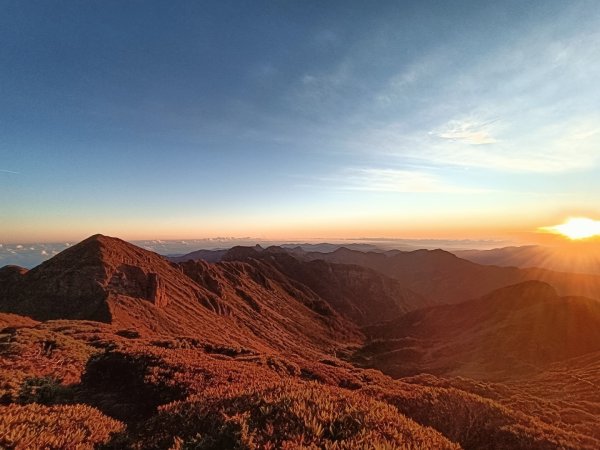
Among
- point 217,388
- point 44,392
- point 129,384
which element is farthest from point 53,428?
point 129,384

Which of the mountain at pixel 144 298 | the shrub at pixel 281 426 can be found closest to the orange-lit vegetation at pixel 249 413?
the shrub at pixel 281 426

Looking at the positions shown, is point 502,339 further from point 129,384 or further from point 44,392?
point 44,392

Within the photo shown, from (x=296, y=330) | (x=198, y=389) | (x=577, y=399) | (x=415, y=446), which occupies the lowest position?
(x=296, y=330)

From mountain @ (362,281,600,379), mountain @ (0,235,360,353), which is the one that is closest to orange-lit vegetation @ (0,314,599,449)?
mountain @ (0,235,360,353)

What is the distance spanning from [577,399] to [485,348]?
51523 millimetres

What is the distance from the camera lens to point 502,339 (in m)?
72.8

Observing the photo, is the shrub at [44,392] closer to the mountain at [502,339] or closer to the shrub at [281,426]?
the shrub at [281,426]

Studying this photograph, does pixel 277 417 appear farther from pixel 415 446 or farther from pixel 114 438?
pixel 114 438

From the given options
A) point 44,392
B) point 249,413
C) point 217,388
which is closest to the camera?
point 249,413

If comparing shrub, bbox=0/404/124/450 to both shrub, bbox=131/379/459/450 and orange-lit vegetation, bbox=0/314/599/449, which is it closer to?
orange-lit vegetation, bbox=0/314/599/449

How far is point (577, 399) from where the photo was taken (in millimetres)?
25531

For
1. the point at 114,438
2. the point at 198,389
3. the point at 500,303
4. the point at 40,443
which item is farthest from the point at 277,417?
the point at 500,303

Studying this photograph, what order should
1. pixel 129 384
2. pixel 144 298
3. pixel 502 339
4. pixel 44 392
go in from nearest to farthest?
pixel 44 392 → pixel 129 384 → pixel 144 298 → pixel 502 339

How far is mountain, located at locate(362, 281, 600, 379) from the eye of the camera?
209 ft
